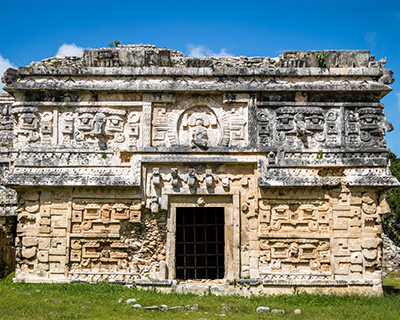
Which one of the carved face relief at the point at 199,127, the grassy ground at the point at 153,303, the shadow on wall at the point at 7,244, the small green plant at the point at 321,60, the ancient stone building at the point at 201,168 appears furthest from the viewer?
the shadow on wall at the point at 7,244

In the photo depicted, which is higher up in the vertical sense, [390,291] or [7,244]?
[7,244]

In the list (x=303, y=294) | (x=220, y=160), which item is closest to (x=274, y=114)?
(x=220, y=160)

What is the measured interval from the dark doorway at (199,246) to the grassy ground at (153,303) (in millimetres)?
920

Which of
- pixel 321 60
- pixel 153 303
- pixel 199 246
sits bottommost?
pixel 153 303

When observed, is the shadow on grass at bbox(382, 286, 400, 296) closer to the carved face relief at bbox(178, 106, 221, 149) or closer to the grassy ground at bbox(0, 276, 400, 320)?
the grassy ground at bbox(0, 276, 400, 320)

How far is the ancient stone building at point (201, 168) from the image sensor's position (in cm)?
878

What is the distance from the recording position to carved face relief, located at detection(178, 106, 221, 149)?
910 centimetres

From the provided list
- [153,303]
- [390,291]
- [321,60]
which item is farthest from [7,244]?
[390,291]

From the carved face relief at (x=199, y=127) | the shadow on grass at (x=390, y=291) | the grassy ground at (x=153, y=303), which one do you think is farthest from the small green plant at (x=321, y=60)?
the shadow on grass at (x=390, y=291)

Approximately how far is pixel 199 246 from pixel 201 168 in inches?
86.9

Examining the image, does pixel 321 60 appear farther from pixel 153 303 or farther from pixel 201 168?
pixel 153 303

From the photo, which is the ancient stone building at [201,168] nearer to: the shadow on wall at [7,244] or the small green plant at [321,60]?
the small green plant at [321,60]

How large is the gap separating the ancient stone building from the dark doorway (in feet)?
0.43

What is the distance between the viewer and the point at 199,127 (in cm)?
912
